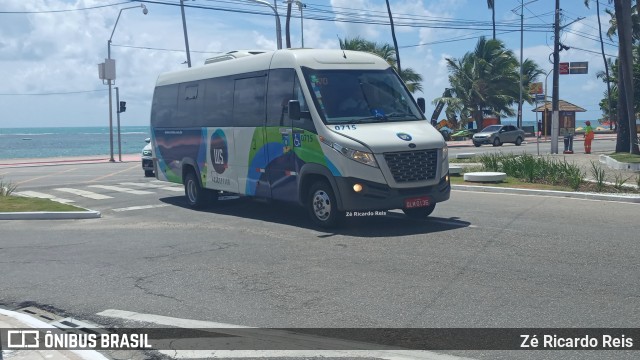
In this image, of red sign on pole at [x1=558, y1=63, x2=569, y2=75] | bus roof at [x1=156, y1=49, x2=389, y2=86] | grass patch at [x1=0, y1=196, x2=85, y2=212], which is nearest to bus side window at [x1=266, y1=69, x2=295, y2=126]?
bus roof at [x1=156, y1=49, x2=389, y2=86]

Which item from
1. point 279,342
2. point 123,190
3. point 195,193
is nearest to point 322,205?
point 195,193

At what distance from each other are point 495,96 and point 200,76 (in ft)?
136

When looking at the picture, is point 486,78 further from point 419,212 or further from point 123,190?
point 419,212

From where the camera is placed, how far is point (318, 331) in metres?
6.64

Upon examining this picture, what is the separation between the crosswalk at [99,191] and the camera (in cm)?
1957

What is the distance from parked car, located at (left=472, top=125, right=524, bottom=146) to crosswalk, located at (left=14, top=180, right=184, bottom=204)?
102ft

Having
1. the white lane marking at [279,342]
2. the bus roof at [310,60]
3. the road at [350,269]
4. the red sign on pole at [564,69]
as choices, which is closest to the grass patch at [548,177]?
the road at [350,269]

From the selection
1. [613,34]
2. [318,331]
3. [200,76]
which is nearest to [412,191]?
[318,331]

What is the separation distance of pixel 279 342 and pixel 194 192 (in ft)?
34.6

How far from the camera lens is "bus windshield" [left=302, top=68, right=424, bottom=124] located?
12227 mm

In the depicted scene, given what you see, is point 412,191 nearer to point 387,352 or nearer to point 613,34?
point 387,352

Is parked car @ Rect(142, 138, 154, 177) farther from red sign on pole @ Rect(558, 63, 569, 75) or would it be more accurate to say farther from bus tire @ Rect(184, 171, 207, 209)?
red sign on pole @ Rect(558, 63, 569, 75)

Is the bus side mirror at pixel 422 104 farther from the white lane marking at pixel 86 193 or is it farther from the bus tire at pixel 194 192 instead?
the white lane marking at pixel 86 193

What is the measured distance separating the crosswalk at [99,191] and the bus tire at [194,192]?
3262 millimetres
